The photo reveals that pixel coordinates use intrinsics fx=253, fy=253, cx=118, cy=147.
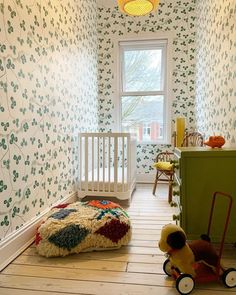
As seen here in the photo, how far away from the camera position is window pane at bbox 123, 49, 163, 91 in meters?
3.92

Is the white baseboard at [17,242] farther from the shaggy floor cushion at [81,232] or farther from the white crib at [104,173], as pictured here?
the white crib at [104,173]

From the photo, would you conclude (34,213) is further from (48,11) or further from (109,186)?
(48,11)

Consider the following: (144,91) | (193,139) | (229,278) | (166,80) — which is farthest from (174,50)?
(229,278)

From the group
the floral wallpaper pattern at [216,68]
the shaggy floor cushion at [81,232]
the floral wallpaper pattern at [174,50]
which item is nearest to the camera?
the shaggy floor cushion at [81,232]

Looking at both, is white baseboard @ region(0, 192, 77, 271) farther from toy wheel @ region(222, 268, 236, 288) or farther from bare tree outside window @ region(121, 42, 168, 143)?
bare tree outside window @ region(121, 42, 168, 143)

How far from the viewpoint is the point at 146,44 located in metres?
3.88

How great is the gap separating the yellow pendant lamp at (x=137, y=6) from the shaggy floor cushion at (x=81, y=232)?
1.70 m

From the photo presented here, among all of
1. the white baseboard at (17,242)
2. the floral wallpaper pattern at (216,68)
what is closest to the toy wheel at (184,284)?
the white baseboard at (17,242)

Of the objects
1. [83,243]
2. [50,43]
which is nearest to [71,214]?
[83,243]

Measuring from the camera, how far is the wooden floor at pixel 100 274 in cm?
129

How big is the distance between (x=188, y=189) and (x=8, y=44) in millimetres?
1465

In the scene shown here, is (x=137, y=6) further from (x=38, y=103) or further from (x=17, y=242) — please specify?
(x=17, y=242)

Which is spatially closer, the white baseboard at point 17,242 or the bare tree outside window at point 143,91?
the white baseboard at point 17,242

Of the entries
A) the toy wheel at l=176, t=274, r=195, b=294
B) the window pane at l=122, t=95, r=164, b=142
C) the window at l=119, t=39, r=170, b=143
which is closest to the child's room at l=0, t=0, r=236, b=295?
the toy wheel at l=176, t=274, r=195, b=294
